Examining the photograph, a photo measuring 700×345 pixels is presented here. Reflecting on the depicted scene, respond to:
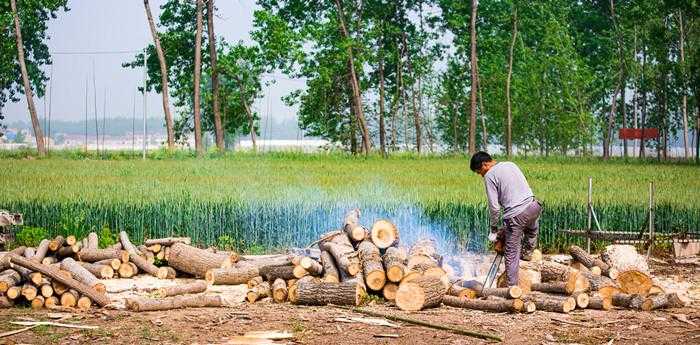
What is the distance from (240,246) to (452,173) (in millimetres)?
14846

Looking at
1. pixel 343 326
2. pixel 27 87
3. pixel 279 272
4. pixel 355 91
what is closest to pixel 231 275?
pixel 279 272

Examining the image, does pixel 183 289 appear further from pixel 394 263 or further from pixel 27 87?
pixel 27 87

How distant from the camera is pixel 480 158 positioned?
1032 centimetres

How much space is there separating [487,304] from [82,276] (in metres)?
4.60

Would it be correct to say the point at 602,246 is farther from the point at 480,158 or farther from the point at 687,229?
the point at 480,158

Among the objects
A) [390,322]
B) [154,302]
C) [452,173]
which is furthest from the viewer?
[452,173]

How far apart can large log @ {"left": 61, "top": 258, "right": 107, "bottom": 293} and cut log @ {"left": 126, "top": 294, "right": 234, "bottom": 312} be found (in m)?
0.73

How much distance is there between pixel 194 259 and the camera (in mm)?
12922

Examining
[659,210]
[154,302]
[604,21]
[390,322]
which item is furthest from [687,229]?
[604,21]

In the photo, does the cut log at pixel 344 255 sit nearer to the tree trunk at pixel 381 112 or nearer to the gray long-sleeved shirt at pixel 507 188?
the gray long-sleeved shirt at pixel 507 188

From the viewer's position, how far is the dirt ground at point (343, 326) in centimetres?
898

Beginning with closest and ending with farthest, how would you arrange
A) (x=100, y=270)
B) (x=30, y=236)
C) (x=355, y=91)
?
(x=100, y=270)
(x=30, y=236)
(x=355, y=91)

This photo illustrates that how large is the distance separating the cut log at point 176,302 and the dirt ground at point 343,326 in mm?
116

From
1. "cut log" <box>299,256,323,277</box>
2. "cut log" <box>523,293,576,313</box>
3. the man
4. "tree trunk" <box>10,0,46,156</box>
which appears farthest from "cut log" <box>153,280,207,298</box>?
"tree trunk" <box>10,0,46,156</box>
